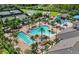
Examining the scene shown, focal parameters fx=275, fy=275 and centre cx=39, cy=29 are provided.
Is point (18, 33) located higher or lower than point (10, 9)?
lower

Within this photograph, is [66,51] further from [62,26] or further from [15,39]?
[15,39]

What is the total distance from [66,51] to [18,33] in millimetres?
621

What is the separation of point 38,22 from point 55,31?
0.24 meters

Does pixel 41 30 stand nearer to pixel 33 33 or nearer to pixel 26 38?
pixel 33 33

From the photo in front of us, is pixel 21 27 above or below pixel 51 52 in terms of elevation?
above

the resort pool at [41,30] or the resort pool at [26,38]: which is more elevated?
the resort pool at [41,30]

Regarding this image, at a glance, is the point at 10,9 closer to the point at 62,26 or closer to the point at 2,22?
the point at 2,22

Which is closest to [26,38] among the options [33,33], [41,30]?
[33,33]

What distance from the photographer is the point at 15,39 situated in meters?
3.34

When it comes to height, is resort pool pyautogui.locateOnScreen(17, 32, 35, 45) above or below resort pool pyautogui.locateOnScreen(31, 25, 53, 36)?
below

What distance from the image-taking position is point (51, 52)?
3338 mm
